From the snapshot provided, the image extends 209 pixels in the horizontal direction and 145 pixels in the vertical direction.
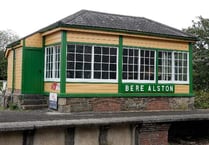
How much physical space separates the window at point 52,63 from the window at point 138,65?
9.84ft

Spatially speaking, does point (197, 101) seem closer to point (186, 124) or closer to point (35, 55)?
Answer: point (186, 124)

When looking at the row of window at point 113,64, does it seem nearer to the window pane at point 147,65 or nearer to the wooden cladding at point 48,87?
the window pane at point 147,65

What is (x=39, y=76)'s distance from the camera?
14883mm

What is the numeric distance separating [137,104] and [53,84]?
3.90 meters

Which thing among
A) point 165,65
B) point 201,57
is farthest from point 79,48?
point 201,57

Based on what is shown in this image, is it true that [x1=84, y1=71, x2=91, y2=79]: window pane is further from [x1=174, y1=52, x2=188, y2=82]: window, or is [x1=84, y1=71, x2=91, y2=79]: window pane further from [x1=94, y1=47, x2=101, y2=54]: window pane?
[x1=174, y1=52, x2=188, y2=82]: window

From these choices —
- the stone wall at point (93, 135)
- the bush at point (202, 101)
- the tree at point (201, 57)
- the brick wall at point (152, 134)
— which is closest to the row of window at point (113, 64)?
the bush at point (202, 101)

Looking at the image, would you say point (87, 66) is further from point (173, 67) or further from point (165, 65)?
point (173, 67)

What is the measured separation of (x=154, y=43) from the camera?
15523 mm

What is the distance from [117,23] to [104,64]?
235cm

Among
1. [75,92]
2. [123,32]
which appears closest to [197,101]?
[123,32]

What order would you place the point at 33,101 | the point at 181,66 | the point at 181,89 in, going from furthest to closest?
the point at 181,66 → the point at 181,89 → the point at 33,101

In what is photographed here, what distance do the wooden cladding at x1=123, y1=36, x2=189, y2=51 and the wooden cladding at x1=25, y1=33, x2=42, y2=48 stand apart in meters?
3.89

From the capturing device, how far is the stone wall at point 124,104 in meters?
13.2
